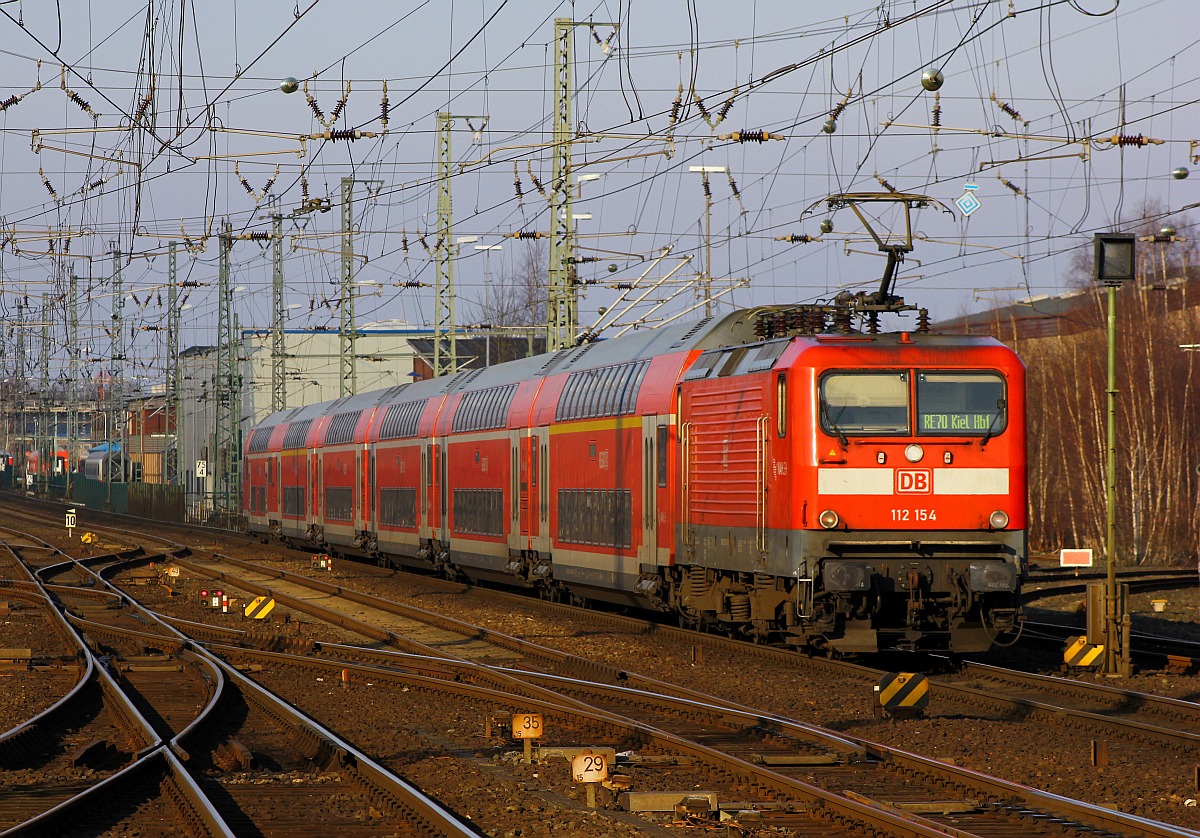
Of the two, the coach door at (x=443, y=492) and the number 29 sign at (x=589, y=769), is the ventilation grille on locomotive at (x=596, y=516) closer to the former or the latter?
the coach door at (x=443, y=492)

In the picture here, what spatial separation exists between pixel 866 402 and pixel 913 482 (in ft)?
3.10

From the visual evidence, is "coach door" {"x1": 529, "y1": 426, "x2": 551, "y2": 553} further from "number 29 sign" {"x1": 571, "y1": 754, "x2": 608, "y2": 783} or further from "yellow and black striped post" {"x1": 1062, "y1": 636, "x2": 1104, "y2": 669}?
"number 29 sign" {"x1": 571, "y1": 754, "x2": 608, "y2": 783}

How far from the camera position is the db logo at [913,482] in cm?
1572

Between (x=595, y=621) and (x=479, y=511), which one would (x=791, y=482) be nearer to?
(x=595, y=621)

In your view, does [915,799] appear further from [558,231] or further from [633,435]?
[558,231]

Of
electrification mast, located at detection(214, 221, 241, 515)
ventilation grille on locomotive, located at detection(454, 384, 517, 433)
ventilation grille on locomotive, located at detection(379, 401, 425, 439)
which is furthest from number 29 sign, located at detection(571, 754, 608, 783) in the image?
electrification mast, located at detection(214, 221, 241, 515)

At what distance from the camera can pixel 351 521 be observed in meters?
38.0

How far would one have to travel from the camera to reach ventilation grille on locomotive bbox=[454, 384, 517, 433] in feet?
88.8

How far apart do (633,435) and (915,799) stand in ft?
35.7

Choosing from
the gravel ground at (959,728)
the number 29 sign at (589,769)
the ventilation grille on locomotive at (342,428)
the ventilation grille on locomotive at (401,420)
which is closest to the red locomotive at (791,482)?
the gravel ground at (959,728)

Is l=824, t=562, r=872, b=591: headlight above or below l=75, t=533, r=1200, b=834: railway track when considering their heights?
above

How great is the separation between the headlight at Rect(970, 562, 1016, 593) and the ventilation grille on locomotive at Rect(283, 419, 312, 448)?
30415 millimetres

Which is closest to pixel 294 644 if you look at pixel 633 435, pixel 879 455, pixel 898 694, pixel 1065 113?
pixel 633 435

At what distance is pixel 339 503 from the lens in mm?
39250
